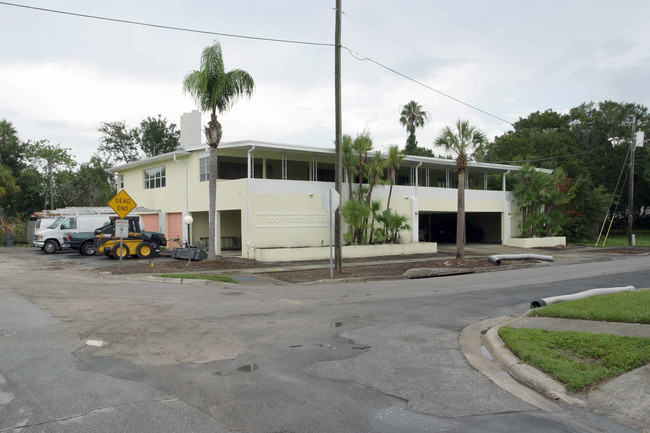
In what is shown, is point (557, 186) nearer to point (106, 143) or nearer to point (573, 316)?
point (573, 316)

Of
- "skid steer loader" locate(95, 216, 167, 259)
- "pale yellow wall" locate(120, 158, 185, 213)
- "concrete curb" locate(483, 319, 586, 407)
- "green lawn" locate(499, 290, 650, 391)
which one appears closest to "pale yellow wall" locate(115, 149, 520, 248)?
"pale yellow wall" locate(120, 158, 185, 213)

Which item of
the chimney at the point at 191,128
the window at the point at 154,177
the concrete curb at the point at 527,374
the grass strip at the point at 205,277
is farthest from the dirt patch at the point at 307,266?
the chimney at the point at 191,128

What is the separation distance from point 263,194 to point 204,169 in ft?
15.9

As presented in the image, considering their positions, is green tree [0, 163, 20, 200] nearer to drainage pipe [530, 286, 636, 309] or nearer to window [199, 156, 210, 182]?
window [199, 156, 210, 182]

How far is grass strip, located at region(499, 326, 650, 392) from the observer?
220 inches

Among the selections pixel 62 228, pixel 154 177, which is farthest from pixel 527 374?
pixel 154 177

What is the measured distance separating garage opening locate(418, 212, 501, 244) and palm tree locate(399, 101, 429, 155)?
17444mm

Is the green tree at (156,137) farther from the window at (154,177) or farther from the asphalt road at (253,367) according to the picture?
the asphalt road at (253,367)

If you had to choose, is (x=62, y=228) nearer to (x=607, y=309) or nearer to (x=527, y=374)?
(x=607, y=309)

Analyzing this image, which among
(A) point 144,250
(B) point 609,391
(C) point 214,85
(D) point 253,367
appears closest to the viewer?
(B) point 609,391

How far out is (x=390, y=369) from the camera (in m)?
6.18

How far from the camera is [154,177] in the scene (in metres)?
31.7

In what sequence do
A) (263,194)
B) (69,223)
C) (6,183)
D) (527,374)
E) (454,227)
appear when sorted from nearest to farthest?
(527,374) → (263,194) → (69,223) → (6,183) → (454,227)

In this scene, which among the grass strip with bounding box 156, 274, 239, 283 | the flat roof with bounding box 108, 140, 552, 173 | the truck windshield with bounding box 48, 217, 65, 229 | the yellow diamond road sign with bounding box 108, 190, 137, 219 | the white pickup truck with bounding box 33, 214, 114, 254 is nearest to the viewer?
the grass strip with bounding box 156, 274, 239, 283
